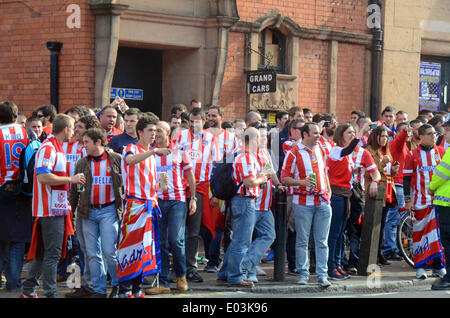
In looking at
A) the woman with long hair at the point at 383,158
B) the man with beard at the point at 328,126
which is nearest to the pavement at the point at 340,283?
the woman with long hair at the point at 383,158

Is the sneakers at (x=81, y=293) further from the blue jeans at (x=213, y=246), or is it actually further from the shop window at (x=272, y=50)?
the shop window at (x=272, y=50)

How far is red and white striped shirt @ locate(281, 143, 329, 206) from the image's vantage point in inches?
486

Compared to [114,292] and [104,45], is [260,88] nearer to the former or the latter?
[104,45]

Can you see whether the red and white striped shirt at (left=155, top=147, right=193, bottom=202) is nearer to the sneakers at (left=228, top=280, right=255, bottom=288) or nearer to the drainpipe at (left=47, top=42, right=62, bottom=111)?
the sneakers at (left=228, top=280, right=255, bottom=288)

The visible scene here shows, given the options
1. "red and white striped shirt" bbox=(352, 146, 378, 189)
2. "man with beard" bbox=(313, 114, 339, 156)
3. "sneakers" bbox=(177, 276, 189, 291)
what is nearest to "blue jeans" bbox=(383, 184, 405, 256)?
"red and white striped shirt" bbox=(352, 146, 378, 189)

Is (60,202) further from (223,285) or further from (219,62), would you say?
(219,62)

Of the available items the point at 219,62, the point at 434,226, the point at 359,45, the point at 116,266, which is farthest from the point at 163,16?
the point at 116,266

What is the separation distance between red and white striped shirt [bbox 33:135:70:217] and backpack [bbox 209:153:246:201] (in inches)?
83.6

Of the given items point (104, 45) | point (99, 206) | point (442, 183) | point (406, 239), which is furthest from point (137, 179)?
point (104, 45)

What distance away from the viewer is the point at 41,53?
1772cm

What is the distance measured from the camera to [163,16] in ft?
59.6

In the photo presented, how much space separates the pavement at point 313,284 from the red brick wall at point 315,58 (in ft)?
19.3

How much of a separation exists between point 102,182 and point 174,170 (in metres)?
1.36

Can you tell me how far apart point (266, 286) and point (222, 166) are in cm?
161
